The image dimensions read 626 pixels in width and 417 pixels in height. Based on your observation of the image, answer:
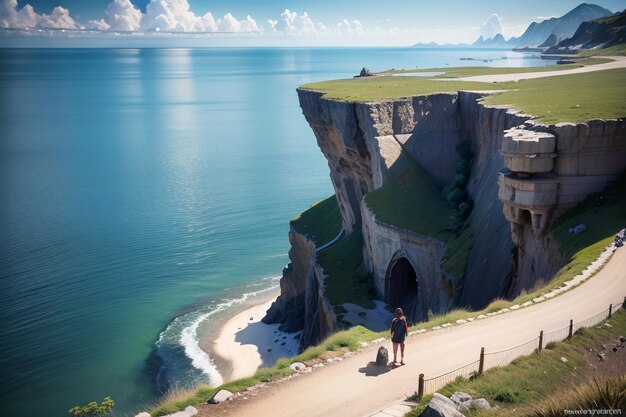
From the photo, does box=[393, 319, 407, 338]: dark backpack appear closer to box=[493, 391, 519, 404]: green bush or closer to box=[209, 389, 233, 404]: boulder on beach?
box=[493, 391, 519, 404]: green bush

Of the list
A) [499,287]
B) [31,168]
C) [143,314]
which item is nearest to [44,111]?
[31,168]

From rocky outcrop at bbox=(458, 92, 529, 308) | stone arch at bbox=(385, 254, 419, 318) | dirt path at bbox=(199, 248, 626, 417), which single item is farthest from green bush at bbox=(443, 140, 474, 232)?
dirt path at bbox=(199, 248, 626, 417)

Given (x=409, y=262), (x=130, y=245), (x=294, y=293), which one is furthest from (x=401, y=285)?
(x=130, y=245)

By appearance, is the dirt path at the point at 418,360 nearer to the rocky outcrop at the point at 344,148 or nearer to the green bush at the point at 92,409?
the green bush at the point at 92,409

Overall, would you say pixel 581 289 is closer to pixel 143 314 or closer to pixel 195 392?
pixel 195 392

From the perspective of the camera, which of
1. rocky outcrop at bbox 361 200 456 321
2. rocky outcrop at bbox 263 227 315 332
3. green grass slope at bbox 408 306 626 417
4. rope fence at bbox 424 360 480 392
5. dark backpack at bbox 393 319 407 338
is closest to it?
green grass slope at bbox 408 306 626 417

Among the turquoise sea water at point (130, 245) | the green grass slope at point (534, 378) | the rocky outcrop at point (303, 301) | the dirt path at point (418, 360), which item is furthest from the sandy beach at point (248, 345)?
the green grass slope at point (534, 378)

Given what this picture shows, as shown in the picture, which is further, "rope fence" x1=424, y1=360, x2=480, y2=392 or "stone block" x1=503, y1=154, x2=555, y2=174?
"stone block" x1=503, y1=154, x2=555, y2=174
